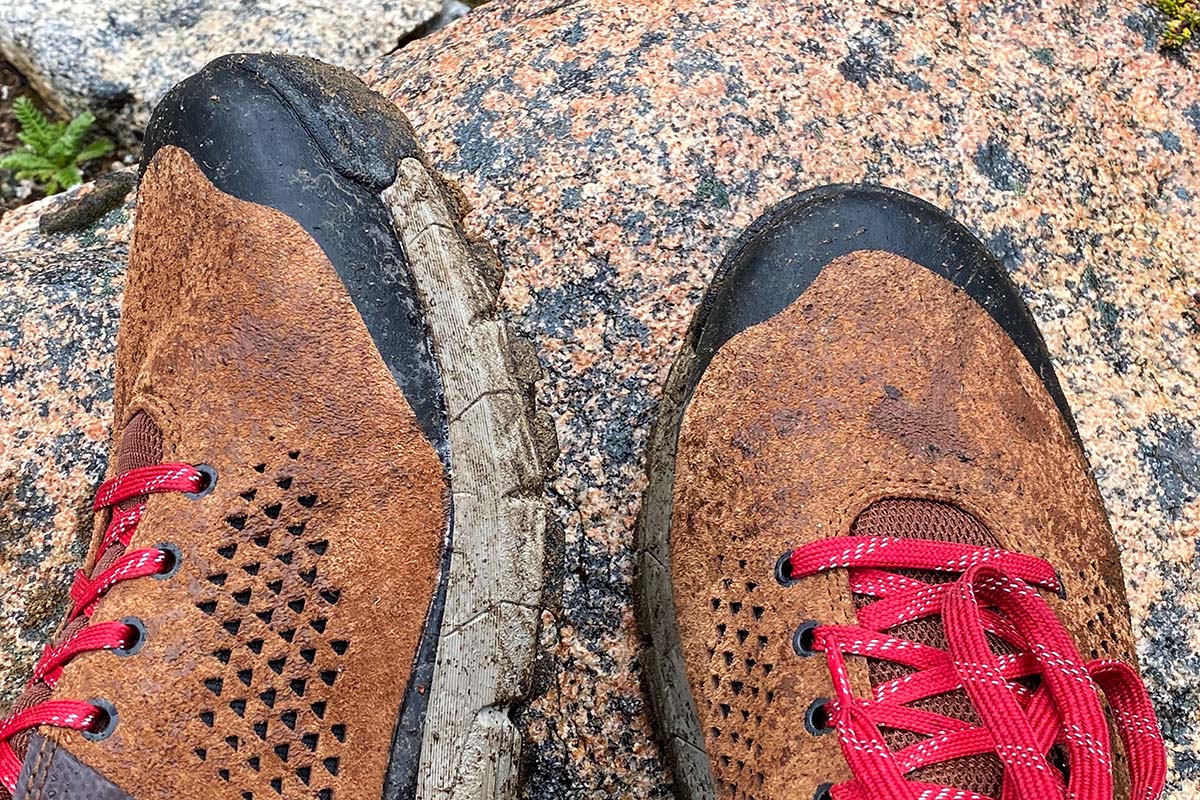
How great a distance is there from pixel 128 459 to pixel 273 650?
606 mm

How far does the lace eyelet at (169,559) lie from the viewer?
6.74 feet

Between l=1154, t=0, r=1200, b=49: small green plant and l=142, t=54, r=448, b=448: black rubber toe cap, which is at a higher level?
l=142, t=54, r=448, b=448: black rubber toe cap

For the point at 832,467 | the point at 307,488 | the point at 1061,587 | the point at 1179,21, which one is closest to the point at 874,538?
the point at 832,467

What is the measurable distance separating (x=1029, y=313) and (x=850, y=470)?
2.26 ft

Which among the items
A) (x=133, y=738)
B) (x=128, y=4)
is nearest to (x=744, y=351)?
(x=133, y=738)

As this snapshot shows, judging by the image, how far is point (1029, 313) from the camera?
2.43 meters

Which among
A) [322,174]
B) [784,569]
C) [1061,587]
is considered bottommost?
[1061,587]

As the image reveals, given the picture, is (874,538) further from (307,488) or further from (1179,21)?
(1179,21)

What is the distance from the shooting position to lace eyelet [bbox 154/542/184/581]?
2.05 meters

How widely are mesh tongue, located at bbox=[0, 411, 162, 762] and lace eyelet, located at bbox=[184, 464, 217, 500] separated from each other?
0.14 m

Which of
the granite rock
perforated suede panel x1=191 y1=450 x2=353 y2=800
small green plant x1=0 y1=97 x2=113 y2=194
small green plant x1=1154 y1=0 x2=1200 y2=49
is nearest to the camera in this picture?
perforated suede panel x1=191 y1=450 x2=353 y2=800

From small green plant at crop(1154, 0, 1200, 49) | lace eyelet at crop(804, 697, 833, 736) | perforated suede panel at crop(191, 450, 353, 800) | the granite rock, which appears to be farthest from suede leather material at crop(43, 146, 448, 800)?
small green plant at crop(1154, 0, 1200, 49)

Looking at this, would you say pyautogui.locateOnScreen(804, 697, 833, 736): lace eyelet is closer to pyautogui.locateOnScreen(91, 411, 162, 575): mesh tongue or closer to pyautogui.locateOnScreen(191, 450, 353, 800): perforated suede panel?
pyautogui.locateOnScreen(191, 450, 353, 800): perforated suede panel

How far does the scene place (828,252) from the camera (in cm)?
225
